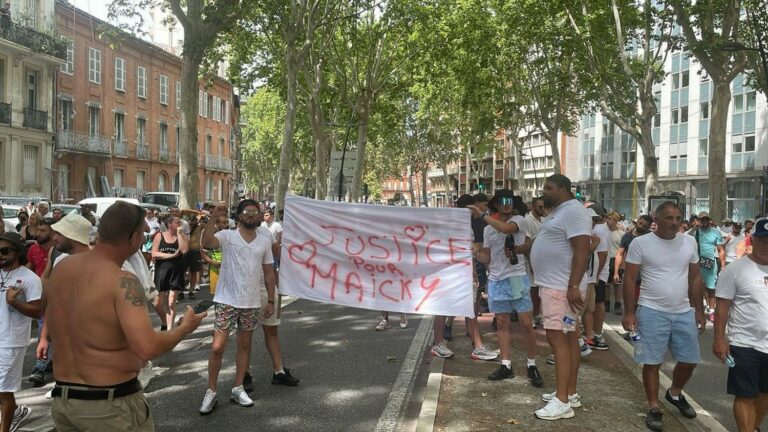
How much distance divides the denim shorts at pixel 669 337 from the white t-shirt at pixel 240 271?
322 centimetres

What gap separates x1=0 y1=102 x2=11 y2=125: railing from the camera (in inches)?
1051

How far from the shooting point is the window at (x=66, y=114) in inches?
1246

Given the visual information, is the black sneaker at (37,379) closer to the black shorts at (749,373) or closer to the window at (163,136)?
the black shorts at (749,373)

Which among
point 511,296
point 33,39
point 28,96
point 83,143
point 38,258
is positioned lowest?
point 511,296

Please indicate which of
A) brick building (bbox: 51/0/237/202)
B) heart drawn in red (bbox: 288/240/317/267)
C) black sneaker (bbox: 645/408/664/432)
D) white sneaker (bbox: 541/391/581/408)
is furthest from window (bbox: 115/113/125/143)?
black sneaker (bbox: 645/408/664/432)

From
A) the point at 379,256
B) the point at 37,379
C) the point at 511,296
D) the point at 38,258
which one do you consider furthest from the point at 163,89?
the point at 511,296

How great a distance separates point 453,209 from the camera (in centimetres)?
595

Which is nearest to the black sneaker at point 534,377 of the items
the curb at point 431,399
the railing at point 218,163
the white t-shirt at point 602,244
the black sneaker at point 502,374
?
the black sneaker at point 502,374

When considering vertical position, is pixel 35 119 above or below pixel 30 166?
above

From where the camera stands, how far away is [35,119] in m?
28.7

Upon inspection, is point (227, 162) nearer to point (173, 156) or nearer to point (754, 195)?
point (173, 156)

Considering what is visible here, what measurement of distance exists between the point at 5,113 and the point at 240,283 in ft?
87.4

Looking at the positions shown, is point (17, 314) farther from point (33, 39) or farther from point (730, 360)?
point (33, 39)

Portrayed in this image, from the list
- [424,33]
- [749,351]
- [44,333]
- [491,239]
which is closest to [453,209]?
[491,239]
